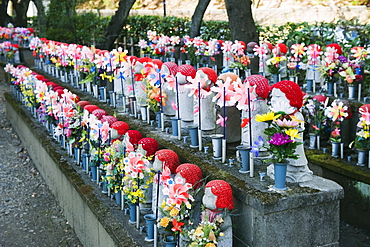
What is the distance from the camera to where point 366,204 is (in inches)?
224

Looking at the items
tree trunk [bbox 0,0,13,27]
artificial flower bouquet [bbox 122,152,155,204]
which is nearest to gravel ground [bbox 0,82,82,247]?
artificial flower bouquet [bbox 122,152,155,204]

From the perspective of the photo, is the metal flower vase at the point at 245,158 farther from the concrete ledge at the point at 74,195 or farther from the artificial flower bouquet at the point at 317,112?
the artificial flower bouquet at the point at 317,112

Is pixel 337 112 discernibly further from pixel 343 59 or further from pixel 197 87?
pixel 197 87

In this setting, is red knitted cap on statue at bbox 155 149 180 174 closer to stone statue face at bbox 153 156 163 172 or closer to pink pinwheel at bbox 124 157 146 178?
stone statue face at bbox 153 156 163 172

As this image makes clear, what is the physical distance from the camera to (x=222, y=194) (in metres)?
3.42

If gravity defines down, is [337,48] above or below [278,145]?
above

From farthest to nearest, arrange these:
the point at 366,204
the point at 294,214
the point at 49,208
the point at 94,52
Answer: the point at 94,52 → the point at 49,208 → the point at 366,204 → the point at 294,214

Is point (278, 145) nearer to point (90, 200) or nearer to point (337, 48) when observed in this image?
point (90, 200)

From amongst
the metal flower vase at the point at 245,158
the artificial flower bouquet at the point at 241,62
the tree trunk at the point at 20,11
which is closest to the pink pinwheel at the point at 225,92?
the metal flower vase at the point at 245,158

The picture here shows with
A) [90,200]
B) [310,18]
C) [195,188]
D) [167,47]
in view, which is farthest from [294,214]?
[310,18]

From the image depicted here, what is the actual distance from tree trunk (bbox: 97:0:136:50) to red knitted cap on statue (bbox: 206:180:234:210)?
11.7 meters

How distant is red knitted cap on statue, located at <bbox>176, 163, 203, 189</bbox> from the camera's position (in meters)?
3.76

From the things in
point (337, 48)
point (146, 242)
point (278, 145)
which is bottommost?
point (146, 242)

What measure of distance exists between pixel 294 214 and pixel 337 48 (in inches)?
165
